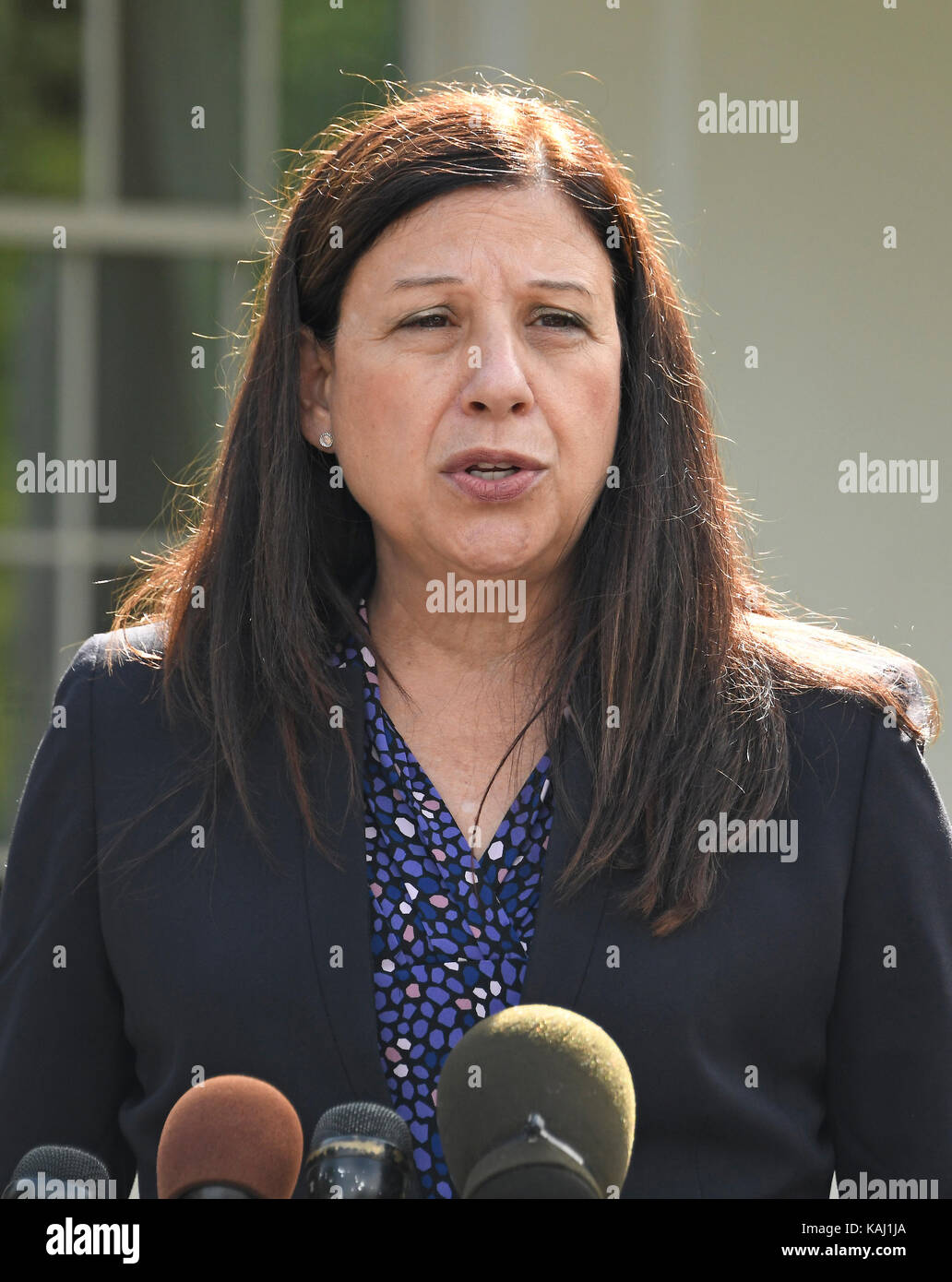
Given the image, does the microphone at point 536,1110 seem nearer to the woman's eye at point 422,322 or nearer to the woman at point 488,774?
the woman at point 488,774

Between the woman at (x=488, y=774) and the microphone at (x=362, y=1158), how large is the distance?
27.5 inches

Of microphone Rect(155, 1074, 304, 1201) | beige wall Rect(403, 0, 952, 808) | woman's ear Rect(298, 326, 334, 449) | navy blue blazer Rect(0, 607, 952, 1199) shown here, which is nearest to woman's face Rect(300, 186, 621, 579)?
woman's ear Rect(298, 326, 334, 449)

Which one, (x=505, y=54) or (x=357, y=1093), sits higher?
(x=505, y=54)

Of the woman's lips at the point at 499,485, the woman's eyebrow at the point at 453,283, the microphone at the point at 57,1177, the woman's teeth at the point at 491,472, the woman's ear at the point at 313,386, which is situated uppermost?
the woman's eyebrow at the point at 453,283

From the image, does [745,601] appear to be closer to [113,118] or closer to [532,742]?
[532,742]

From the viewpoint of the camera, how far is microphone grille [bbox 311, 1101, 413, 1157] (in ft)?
3.73

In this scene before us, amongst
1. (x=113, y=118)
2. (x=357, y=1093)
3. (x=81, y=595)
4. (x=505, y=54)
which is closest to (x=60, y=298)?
(x=113, y=118)

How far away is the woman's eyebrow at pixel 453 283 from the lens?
78.0 inches

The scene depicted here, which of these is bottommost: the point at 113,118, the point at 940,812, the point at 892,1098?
the point at 892,1098

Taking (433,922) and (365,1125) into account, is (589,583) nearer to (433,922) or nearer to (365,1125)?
(433,922)

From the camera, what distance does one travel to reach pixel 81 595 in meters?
3.93

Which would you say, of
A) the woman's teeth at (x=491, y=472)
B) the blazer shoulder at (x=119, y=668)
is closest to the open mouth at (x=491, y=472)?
the woman's teeth at (x=491, y=472)

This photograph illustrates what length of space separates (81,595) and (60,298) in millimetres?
744

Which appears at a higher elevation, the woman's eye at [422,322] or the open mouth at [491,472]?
the woman's eye at [422,322]
